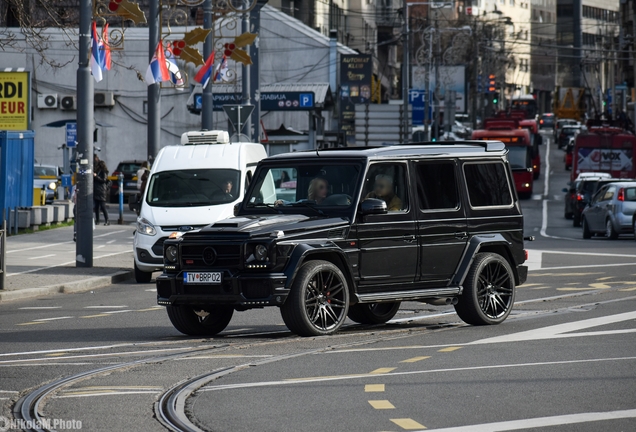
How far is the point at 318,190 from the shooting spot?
13031 millimetres

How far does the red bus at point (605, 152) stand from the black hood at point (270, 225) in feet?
149

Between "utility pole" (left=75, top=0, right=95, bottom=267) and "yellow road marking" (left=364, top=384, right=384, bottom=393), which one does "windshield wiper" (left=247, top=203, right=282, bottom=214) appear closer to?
"yellow road marking" (left=364, top=384, right=384, bottom=393)

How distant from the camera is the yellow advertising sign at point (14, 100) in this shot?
95.0 feet

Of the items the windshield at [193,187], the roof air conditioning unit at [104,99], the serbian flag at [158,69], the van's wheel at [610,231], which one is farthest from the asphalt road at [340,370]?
the roof air conditioning unit at [104,99]

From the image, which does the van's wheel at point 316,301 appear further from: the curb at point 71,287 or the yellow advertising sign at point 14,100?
the yellow advertising sign at point 14,100

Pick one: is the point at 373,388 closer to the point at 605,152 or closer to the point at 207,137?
the point at 207,137

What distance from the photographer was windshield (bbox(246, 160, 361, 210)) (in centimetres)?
1291

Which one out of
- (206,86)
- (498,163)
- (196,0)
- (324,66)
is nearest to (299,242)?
(498,163)

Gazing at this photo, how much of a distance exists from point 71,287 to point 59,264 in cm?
405

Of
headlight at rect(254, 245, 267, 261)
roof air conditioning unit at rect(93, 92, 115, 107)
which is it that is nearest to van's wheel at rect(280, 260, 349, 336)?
headlight at rect(254, 245, 267, 261)

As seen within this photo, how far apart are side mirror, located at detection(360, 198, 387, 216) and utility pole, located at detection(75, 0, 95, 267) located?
10.8 meters

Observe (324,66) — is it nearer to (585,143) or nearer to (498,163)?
(585,143)

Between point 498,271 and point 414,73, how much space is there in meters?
82.5

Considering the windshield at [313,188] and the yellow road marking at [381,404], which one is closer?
the yellow road marking at [381,404]
